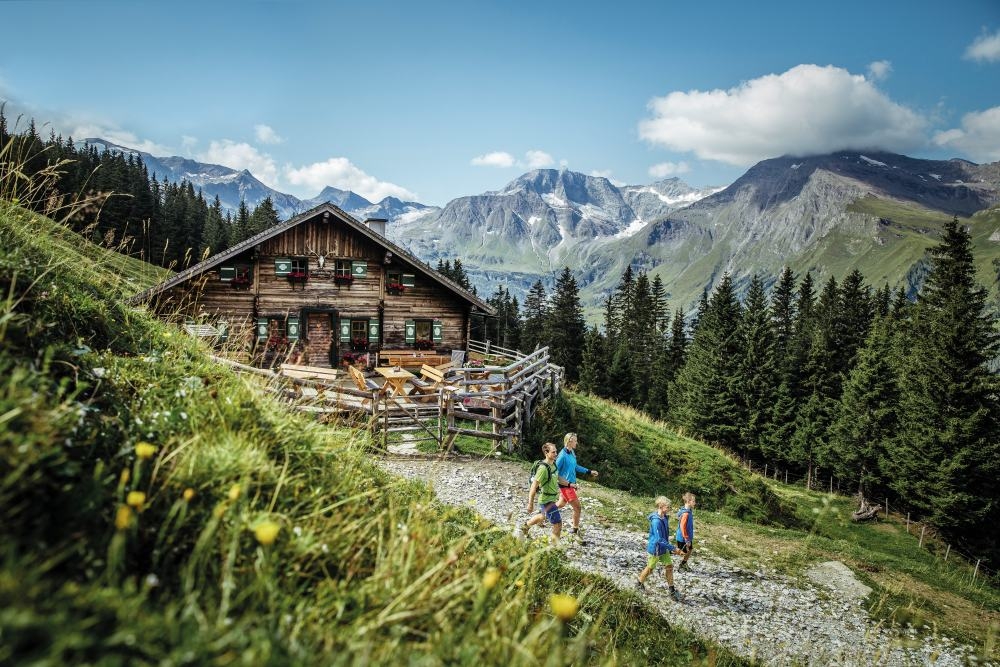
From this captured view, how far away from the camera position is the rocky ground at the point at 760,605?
25.0 feet

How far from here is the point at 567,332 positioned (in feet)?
232

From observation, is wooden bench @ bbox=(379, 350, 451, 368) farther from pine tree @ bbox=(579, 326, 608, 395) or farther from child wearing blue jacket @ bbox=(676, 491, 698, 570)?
pine tree @ bbox=(579, 326, 608, 395)

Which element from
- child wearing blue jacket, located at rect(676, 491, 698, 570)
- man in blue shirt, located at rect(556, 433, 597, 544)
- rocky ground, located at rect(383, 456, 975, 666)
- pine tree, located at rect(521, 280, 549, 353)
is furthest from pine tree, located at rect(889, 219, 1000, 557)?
pine tree, located at rect(521, 280, 549, 353)

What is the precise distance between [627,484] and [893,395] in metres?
33.0

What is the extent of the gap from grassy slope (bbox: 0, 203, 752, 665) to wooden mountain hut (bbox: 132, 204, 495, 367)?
22.4 metres

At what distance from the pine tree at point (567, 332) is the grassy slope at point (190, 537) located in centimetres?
6602

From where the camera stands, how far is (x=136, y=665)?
60.1 inches

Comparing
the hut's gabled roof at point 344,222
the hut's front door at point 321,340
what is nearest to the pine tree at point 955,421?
the hut's gabled roof at point 344,222

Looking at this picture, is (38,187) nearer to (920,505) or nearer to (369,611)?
(369,611)

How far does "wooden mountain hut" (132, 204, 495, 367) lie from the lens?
82.4 feet

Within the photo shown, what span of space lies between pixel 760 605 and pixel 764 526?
7.26 metres

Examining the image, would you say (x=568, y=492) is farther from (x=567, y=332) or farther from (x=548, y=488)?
(x=567, y=332)

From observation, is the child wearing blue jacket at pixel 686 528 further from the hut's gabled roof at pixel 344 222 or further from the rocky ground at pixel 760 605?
the hut's gabled roof at pixel 344 222

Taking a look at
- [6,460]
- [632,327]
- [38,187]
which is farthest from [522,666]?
[632,327]
